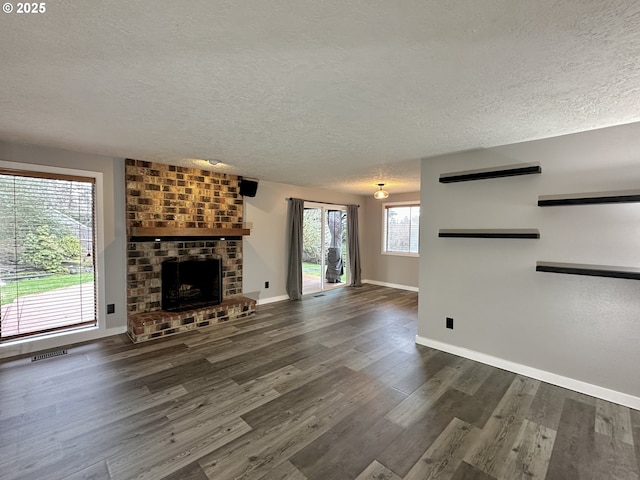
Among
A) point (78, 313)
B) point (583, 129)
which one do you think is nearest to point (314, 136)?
point (583, 129)

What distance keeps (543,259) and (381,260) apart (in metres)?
4.67

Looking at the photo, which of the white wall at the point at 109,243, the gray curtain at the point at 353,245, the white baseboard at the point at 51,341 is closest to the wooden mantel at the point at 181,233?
the white wall at the point at 109,243

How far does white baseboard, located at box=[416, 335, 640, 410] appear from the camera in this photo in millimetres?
2445

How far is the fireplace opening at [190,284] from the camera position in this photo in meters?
4.27

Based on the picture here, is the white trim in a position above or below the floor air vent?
above

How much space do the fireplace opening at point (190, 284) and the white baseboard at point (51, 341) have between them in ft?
2.61

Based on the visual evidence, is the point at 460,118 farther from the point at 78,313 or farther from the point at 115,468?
the point at 78,313

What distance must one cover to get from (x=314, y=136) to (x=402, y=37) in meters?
1.54

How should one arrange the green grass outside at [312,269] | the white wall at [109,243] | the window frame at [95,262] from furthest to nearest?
the green grass outside at [312,269] → the white wall at [109,243] → the window frame at [95,262]

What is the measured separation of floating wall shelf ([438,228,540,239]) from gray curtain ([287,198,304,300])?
3.17 m

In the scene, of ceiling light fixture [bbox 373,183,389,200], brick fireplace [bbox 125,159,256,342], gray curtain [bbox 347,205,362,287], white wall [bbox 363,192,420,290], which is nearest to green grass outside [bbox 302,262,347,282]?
gray curtain [bbox 347,205,362,287]

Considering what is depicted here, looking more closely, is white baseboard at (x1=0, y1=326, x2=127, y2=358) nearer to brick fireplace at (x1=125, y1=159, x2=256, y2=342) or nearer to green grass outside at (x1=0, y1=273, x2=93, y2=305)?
brick fireplace at (x1=125, y1=159, x2=256, y2=342)

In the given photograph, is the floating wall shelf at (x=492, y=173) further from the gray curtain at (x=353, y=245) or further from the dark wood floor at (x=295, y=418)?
the gray curtain at (x=353, y=245)

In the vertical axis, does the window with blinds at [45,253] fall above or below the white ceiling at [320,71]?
below
